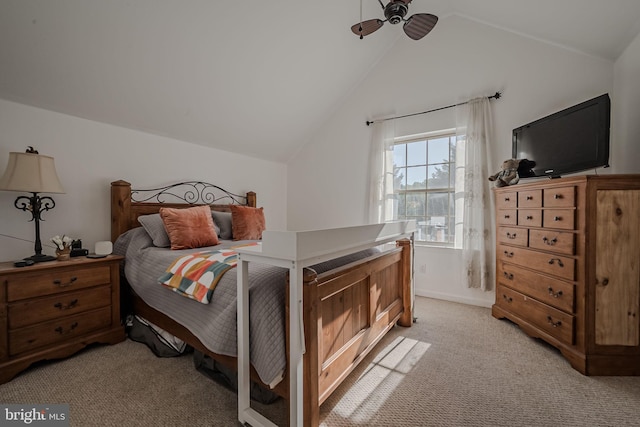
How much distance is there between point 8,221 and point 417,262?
13.0 feet

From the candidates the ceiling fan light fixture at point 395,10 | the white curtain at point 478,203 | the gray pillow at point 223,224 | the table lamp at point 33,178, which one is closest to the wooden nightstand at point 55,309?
the table lamp at point 33,178

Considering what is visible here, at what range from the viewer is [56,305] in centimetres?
184

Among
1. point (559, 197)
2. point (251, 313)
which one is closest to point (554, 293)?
point (559, 197)

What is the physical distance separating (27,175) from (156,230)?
2.95 feet

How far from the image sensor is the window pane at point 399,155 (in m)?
3.51

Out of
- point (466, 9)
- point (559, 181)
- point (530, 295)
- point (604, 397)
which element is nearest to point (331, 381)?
point (604, 397)

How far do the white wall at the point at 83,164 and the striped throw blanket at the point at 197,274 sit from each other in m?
1.30

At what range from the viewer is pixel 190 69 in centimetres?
250

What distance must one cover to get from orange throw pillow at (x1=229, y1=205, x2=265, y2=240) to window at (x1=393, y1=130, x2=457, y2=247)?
1.88m

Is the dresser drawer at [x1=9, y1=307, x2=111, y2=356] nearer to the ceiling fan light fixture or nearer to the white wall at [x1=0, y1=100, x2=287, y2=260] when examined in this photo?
the white wall at [x1=0, y1=100, x2=287, y2=260]

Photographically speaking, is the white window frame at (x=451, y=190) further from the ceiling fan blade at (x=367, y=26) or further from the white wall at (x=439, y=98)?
the ceiling fan blade at (x=367, y=26)

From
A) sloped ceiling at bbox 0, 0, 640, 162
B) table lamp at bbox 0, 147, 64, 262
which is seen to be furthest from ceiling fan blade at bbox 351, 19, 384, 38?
table lamp at bbox 0, 147, 64, 262

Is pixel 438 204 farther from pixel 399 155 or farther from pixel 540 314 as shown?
pixel 540 314

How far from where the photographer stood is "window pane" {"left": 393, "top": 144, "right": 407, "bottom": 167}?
3512mm
